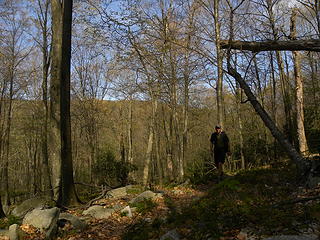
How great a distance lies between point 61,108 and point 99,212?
3.11m

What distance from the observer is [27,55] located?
22.2 metres

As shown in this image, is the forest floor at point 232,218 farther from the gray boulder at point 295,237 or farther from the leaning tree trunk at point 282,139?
the leaning tree trunk at point 282,139

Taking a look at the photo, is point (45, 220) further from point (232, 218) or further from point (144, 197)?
point (232, 218)

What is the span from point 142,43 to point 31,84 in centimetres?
1753

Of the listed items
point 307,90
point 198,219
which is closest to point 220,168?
point 198,219

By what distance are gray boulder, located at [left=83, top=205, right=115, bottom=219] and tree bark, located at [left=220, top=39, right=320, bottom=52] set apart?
4.88 meters

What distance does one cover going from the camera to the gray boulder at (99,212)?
6397 mm

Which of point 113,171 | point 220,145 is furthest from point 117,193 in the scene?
point 113,171

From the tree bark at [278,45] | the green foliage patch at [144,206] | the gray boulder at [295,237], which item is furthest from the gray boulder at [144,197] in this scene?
the gray boulder at [295,237]

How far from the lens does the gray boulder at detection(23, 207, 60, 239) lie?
5108 mm

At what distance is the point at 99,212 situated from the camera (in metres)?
6.55

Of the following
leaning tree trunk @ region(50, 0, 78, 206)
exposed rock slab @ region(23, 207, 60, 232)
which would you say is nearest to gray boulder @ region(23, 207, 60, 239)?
exposed rock slab @ region(23, 207, 60, 232)

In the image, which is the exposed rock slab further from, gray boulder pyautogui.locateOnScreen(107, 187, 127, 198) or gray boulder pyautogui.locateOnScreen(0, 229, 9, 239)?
Answer: gray boulder pyautogui.locateOnScreen(107, 187, 127, 198)

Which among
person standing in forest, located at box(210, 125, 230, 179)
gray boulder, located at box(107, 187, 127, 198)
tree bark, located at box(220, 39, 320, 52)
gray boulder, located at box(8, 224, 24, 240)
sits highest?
tree bark, located at box(220, 39, 320, 52)
